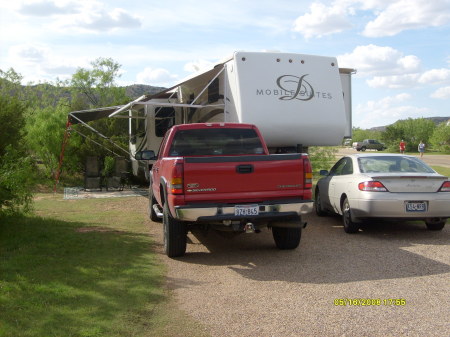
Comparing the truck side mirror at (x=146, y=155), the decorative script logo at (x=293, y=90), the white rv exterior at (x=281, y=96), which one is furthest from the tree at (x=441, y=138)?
the truck side mirror at (x=146, y=155)

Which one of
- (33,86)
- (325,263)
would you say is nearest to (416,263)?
(325,263)

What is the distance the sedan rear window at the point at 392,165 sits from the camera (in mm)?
9102

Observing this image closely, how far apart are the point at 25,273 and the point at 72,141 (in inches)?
549

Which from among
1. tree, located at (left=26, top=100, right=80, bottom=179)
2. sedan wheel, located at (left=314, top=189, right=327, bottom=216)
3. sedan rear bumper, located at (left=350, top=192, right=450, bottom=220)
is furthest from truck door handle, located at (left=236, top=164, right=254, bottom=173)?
tree, located at (left=26, top=100, right=80, bottom=179)

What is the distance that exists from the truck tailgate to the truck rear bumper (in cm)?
11

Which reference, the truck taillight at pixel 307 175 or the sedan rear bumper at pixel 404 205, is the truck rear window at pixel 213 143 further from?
the sedan rear bumper at pixel 404 205

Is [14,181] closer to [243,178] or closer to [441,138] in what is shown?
[243,178]

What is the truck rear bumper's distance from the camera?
21.1 feet

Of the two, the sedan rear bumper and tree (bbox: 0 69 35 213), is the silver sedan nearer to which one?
the sedan rear bumper

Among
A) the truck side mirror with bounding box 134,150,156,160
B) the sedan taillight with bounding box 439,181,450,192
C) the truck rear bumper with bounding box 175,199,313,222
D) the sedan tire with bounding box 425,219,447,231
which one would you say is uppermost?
the truck side mirror with bounding box 134,150,156,160

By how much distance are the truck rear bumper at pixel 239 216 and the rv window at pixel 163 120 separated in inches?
344

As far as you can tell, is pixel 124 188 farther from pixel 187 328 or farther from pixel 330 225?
pixel 187 328

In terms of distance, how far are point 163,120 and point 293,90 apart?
5.94 m

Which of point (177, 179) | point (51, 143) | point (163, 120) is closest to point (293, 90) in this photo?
point (177, 179)
